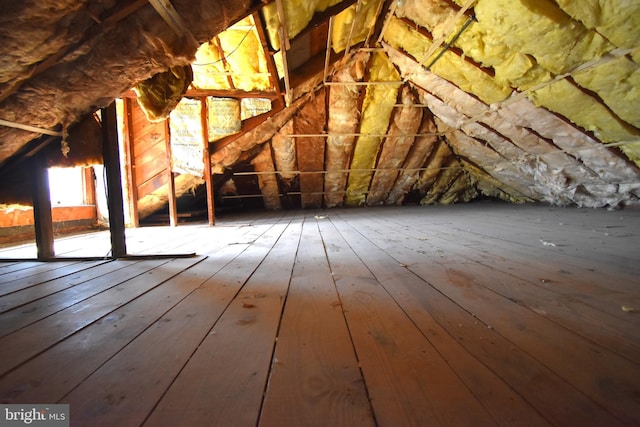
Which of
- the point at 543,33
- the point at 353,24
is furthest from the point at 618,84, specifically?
the point at 353,24

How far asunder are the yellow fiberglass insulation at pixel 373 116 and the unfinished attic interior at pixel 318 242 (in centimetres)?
4

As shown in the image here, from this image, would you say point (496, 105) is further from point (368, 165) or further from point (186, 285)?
→ point (186, 285)

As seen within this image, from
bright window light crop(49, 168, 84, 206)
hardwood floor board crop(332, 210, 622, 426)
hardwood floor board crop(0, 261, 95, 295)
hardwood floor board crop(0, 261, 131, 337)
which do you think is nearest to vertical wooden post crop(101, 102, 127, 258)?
hardwood floor board crop(0, 261, 95, 295)

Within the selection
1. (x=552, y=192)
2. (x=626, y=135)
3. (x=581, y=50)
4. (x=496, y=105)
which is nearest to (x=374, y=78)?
(x=496, y=105)

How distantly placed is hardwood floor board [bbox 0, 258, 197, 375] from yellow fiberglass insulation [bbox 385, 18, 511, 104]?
142 inches

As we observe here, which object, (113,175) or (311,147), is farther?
(311,147)

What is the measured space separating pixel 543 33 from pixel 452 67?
115 cm

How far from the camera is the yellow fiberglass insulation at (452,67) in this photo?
126 inches

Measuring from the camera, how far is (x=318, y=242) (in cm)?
245

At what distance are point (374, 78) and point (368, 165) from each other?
183 cm

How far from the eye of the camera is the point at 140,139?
4660 mm

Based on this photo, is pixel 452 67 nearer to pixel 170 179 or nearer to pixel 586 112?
pixel 586 112

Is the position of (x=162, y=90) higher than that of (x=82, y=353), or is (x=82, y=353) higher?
(x=162, y=90)

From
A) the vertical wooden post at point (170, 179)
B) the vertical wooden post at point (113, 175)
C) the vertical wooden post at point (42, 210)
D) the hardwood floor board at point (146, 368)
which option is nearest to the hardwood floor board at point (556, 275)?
the hardwood floor board at point (146, 368)
